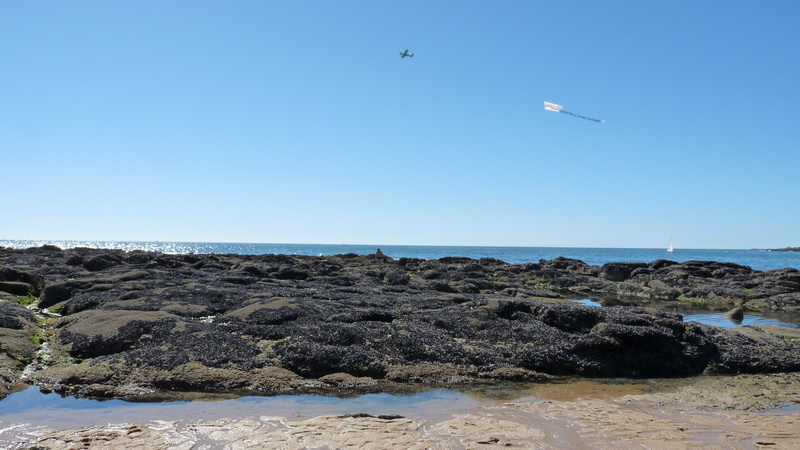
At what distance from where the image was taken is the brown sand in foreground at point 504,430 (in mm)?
6594

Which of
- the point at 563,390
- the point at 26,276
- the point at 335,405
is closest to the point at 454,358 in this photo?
the point at 563,390

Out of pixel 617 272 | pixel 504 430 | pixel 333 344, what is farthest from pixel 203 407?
pixel 617 272

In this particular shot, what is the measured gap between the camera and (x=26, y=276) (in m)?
22.1

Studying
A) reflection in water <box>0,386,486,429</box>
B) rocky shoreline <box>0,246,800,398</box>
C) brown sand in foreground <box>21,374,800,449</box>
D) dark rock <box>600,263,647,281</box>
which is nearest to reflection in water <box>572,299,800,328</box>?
rocky shoreline <box>0,246,800,398</box>

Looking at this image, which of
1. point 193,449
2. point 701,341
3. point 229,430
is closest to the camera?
point 193,449

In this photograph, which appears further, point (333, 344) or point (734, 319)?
point (734, 319)

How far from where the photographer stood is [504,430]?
7160mm

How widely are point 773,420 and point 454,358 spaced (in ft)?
18.6

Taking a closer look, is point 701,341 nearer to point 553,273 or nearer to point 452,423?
point 452,423

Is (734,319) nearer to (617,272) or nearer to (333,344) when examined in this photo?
(333,344)

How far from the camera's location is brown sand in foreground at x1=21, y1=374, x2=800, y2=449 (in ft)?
21.6

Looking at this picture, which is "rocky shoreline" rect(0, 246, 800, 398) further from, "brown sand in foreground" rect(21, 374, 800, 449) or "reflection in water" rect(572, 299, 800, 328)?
"reflection in water" rect(572, 299, 800, 328)

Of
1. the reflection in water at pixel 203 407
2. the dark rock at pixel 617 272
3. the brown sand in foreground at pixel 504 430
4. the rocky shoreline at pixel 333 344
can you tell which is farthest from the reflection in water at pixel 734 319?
the dark rock at pixel 617 272

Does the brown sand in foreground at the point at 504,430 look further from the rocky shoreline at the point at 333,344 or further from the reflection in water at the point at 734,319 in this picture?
the reflection in water at the point at 734,319
